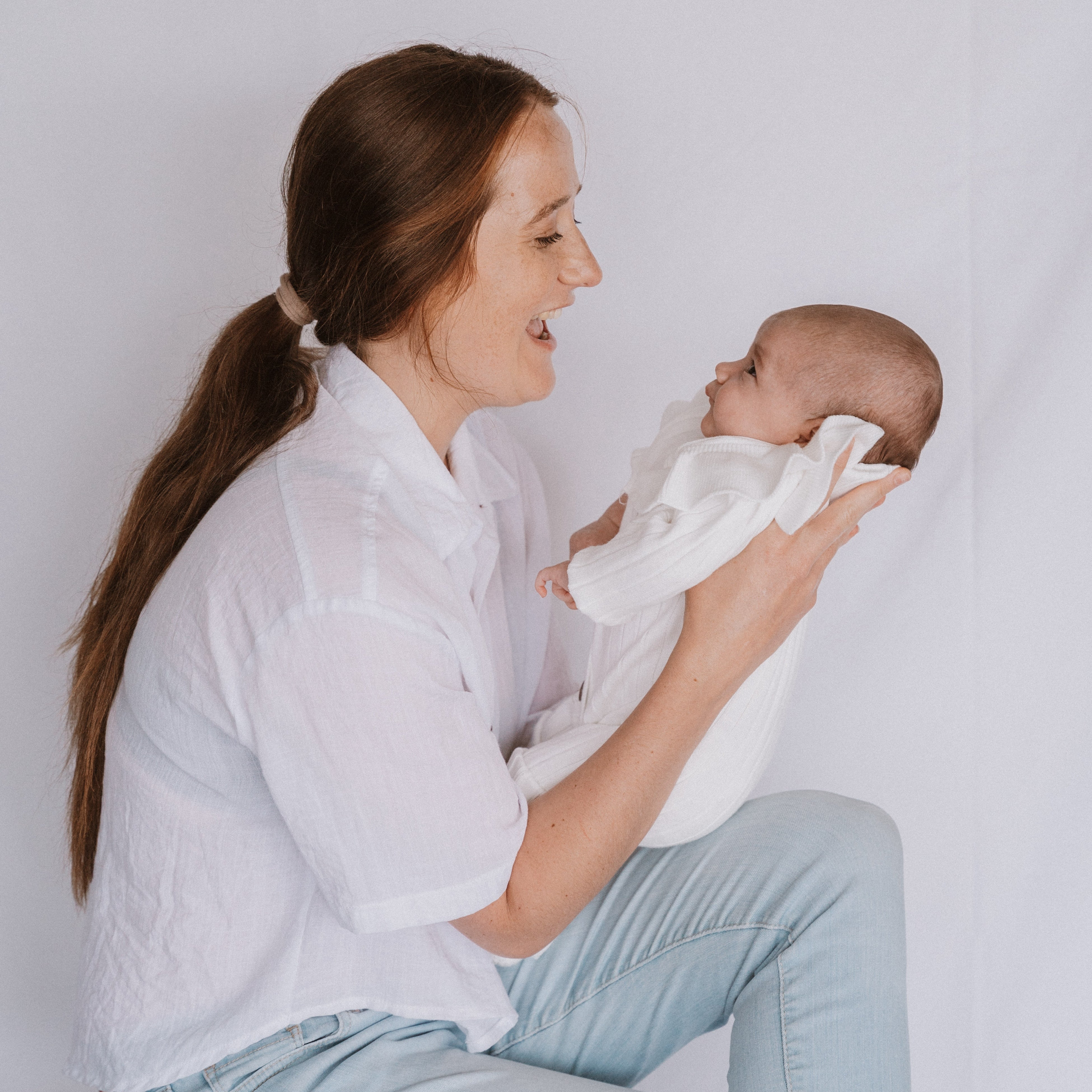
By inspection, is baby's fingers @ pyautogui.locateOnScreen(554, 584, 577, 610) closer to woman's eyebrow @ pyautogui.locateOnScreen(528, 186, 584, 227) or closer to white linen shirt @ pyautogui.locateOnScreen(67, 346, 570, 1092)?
white linen shirt @ pyautogui.locateOnScreen(67, 346, 570, 1092)

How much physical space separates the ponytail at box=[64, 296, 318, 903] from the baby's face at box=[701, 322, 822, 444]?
1.63 ft

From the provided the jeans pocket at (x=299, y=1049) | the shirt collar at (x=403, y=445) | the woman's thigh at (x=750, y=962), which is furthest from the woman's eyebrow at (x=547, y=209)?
the jeans pocket at (x=299, y=1049)

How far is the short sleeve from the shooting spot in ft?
3.17

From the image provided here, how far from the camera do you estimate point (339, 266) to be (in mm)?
1224

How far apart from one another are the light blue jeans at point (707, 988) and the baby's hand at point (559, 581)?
1.14 feet

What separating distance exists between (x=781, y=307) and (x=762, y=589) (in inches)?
27.3

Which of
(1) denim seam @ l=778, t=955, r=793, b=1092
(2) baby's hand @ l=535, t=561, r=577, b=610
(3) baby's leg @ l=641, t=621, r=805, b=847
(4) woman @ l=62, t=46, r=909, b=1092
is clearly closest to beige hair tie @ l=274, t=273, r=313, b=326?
(4) woman @ l=62, t=46, r=909, b=1092

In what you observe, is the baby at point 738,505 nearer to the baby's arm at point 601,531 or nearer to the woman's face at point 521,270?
the baby's arm at point 601,531

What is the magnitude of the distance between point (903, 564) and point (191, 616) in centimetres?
114

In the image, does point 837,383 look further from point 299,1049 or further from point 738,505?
point 299,1049

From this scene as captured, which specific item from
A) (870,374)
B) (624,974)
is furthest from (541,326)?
(624,974)

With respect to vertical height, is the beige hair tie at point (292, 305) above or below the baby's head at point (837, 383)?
above

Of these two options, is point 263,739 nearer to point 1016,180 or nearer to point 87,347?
point 87,347

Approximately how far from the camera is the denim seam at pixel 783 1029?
3.66 ft
